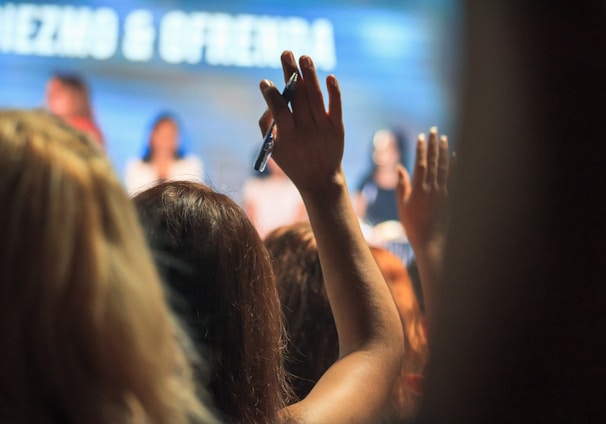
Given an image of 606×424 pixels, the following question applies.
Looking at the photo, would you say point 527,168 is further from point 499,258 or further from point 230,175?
point 230,175

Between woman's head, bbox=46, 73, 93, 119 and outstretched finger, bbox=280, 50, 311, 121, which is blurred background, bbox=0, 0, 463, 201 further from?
outstretched finger, bbox=280, 50, 311, 121

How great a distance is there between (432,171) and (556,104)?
93 cm

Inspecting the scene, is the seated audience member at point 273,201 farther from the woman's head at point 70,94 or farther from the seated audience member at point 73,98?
the woman's head at point 70,94

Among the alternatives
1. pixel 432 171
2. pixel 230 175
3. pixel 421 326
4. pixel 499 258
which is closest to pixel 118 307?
pixel 499 258

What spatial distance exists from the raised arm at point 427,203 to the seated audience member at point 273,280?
0.31 m

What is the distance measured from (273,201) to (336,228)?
154 inches

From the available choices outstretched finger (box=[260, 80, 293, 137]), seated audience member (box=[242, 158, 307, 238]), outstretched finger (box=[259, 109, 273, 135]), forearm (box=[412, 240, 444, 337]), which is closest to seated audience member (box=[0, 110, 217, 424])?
outstretched finger (box=[260, 80, 293, 137])

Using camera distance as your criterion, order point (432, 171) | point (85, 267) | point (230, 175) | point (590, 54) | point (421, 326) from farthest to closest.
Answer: point (230, 175), point (421, 326), point (432, 171), point (85, 267), point (590, 54)

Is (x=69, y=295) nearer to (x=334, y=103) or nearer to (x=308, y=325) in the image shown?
(x=334, y=103)

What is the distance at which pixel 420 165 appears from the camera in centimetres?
134

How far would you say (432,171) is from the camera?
A: 4.44ft

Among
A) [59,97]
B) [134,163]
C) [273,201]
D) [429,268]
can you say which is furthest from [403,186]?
[59,97]

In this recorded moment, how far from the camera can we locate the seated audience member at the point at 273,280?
934mm

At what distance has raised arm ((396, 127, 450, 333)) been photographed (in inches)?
52.3
